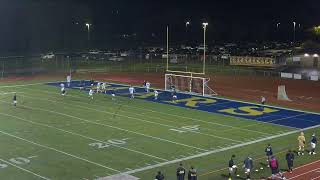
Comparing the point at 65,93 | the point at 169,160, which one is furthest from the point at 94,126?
the point at 65,93

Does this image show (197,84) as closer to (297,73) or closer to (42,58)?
(297,73)

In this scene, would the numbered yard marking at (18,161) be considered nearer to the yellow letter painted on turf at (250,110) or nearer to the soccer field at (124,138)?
the soccer field at (124,138)

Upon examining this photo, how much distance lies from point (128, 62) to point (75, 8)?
53.5 metres

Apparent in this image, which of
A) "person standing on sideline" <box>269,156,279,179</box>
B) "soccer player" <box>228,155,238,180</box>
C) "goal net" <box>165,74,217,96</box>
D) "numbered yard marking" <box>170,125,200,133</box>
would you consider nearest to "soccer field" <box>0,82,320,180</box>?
"numbered yard marking" <box>170,125,200,133</box>

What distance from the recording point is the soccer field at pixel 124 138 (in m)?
21.4

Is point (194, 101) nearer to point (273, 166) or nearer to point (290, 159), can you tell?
point (290, 159)

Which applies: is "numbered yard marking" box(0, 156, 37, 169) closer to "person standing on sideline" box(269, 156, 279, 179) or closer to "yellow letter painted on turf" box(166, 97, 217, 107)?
"person standing on sideline" box(269, 156, 279, 179)

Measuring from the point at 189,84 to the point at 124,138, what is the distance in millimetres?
17596

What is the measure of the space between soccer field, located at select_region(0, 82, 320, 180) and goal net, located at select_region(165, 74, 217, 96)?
5566 millimetres

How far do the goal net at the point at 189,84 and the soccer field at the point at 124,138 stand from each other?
557 centimetres

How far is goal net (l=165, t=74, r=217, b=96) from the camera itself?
42188mm

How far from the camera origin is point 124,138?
2666 centimetres

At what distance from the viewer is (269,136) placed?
2716 centimetres

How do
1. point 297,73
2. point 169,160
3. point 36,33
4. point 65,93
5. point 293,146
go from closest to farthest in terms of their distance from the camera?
point 169,160
point 293,146
point 65,93
point 297,73
point 36,33
